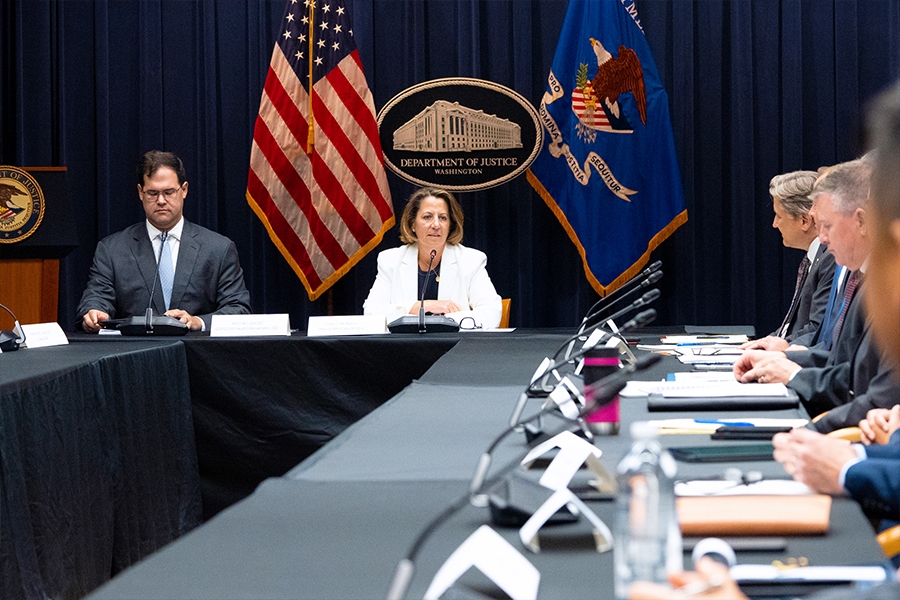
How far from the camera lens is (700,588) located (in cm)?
81

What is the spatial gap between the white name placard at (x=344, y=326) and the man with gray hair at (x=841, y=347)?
1.82 metres

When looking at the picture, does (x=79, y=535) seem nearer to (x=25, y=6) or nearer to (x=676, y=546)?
(x=676, y=546)

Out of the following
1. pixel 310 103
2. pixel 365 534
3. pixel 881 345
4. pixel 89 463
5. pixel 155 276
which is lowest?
pixel 89 463

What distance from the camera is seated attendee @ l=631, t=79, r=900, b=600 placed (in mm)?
812

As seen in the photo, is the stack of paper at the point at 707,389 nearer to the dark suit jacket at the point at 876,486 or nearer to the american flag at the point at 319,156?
the dark suit jacket at the point at 876,486

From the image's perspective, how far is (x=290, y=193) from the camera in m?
5.60

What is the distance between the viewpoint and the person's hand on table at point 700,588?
0.79 meters

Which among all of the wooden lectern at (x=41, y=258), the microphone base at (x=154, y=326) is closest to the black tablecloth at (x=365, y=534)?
the microphone base at (x=154, y=326)

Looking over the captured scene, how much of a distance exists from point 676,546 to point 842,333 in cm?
202

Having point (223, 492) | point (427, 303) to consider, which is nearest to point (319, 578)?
point (223, 492)

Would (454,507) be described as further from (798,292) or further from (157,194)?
(157,194)

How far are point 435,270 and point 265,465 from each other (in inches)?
52.3

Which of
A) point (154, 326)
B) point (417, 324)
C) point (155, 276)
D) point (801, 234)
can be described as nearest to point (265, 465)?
point (154, 326)

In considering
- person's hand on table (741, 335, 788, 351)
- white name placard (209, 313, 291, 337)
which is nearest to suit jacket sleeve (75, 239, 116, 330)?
white name placard (209, 313, 291, 337)
